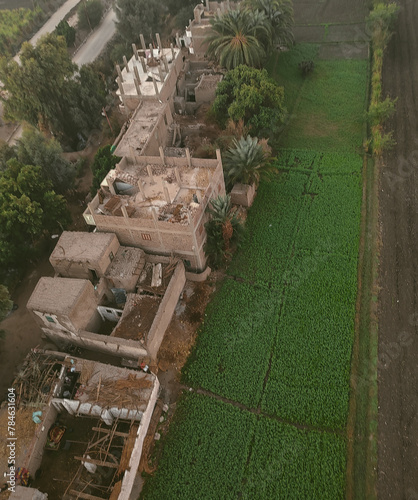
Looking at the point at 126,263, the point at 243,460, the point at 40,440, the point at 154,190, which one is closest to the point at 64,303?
the point at 126,263

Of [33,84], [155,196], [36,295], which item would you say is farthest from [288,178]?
[33,84]

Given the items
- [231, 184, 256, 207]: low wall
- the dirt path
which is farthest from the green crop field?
the dirt path

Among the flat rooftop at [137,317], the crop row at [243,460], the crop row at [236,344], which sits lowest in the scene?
the crop row at [243,460]

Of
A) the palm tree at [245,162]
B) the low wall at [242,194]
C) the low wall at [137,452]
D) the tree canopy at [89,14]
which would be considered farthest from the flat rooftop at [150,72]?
the low wall at [137,452]

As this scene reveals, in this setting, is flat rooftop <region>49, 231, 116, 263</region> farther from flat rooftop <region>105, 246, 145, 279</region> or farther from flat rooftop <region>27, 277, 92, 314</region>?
flat rooftop <region>27, 277, 92, 314</region>

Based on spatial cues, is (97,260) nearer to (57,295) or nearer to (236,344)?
(57,295)

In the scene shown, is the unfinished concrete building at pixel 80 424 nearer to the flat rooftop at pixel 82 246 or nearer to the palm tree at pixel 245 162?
the flat rooftop at pixel 82 246
